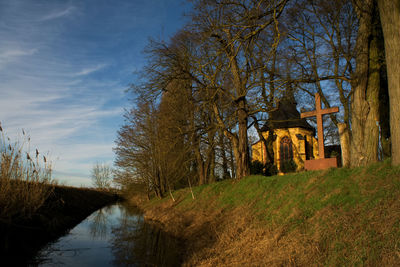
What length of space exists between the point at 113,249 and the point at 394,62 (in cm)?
998

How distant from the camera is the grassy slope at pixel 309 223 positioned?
4.57 m

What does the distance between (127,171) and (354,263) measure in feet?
70.0

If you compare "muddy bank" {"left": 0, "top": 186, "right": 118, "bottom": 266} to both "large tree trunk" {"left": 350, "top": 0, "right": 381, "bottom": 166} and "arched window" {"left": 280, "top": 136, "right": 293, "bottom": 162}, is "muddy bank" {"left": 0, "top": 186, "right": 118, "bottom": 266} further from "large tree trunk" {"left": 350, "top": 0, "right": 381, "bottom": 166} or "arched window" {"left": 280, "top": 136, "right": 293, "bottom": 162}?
"arched window" {"left": 280, "top": 136, "right": 293, "bottom": 162}

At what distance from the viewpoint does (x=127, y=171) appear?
23.7 m

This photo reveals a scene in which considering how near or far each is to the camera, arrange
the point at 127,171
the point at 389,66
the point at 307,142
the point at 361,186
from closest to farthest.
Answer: the point at 361,186 → the point at 389,66 → the point at 127,171 → the point at 307,142

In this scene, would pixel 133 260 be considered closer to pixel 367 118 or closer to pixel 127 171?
pixel 367 118

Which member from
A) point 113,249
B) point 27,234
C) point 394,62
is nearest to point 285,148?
point 113,249

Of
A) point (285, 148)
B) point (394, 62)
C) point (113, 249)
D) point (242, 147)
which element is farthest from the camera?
point (285, 148)

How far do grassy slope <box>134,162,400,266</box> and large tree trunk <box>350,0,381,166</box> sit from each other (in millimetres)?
1622

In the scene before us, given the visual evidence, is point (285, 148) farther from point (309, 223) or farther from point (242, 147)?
point (309, 223)

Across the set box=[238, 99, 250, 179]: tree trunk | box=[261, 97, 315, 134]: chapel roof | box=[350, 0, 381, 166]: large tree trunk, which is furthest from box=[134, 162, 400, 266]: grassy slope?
box=[261, 97, 315, 134]: chapel roof

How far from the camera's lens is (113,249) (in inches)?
380

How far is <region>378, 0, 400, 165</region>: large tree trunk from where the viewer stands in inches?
258

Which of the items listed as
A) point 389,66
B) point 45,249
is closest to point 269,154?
point 389,66
